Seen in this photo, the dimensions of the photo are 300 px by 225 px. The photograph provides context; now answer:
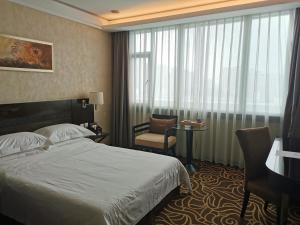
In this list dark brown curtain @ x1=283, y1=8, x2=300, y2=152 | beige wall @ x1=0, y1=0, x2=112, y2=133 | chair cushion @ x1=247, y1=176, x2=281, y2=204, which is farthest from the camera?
dark brown curtain @ x1=283, y1=8, x2=300, y2=152

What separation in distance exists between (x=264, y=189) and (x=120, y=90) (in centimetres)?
346

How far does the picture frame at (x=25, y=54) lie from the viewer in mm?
3146

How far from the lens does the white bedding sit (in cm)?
182

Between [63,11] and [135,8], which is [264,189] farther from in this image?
[63,11]

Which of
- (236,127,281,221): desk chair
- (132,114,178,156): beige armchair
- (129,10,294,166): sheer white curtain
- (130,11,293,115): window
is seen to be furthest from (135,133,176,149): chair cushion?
(236,127,281,221): desk chair

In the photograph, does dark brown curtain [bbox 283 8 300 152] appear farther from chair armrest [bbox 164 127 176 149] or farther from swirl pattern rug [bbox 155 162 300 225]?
chair armrest [bbox 164 127 176 149]

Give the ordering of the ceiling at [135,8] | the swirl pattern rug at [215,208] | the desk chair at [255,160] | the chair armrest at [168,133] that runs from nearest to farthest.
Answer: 1. the desk chair at [255,160]
2. the swirl pattern rug at [215,208]
3. the ceiling at [135,8]
4. the chair armrest at [168,133]

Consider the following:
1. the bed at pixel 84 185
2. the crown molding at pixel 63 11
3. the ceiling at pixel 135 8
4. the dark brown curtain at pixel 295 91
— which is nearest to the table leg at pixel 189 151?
the bed at pixel 84 185

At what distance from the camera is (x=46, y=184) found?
6.93 ft

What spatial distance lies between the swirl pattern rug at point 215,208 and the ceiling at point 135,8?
260cm

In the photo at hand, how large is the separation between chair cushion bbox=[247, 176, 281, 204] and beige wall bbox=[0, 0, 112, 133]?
3.18 m

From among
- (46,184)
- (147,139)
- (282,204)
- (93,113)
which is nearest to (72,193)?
(46,184)

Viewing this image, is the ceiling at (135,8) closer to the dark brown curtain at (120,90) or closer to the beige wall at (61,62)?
the beige wall at (61,62)

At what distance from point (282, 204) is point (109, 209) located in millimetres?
1385
